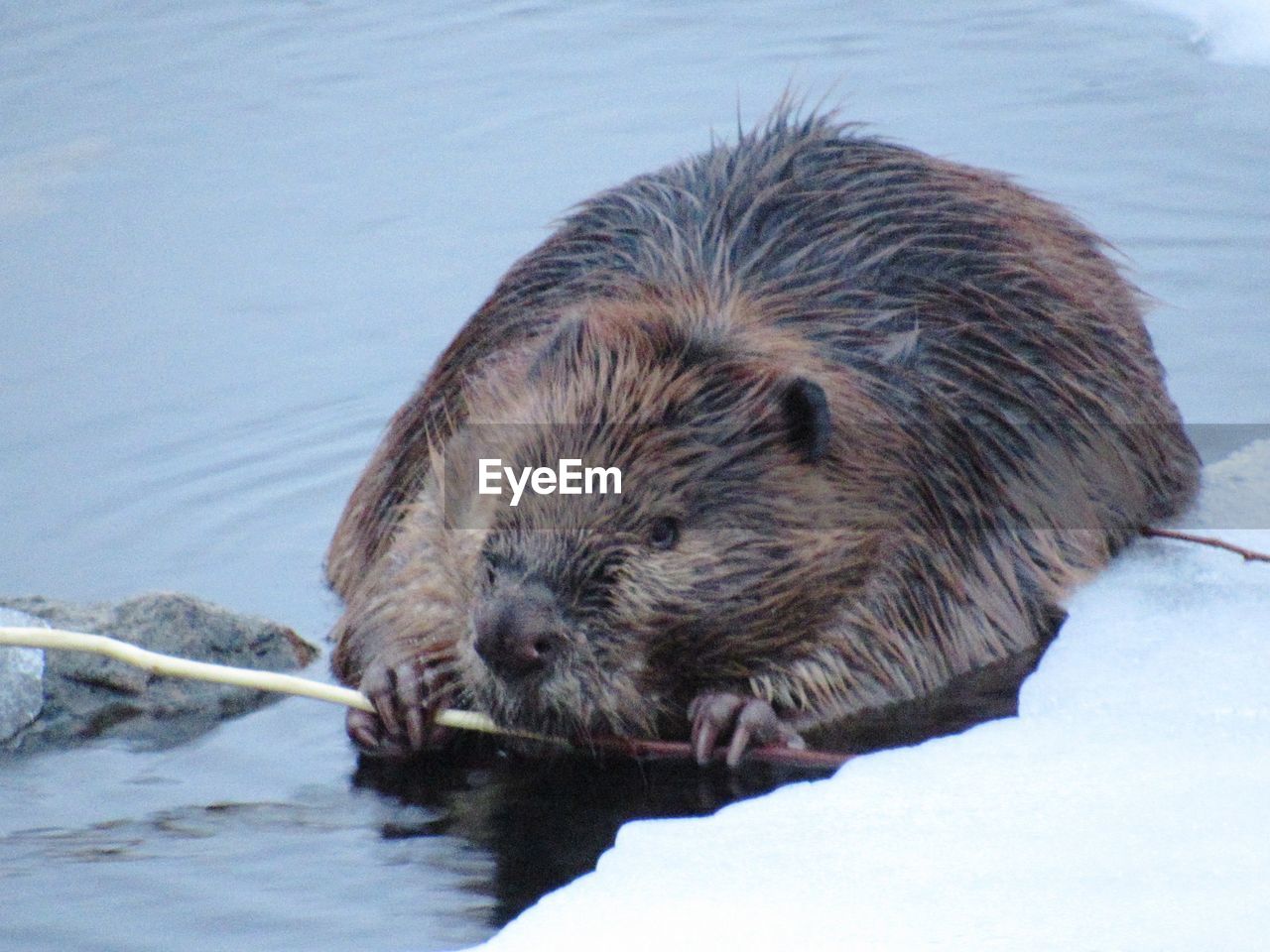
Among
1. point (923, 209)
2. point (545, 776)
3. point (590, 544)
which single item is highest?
point (923, 209)

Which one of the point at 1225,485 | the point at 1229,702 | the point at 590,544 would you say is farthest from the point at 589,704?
the point at 1225,485

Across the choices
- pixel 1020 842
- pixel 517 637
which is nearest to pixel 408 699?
pixel 517 637

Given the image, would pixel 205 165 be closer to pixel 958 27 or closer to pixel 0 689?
pixel 958 27

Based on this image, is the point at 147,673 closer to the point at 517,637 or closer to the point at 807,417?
the point at 517,637

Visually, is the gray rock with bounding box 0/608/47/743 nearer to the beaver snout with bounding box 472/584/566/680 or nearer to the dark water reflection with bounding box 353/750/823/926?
the dark water reflection with bounding box 353/750/823/926

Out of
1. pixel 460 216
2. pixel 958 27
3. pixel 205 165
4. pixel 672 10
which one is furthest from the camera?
pixel 672 10

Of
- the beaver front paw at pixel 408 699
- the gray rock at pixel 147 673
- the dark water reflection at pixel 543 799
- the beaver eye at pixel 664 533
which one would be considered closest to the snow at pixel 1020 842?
the dark water reflection at pixel 543 799
